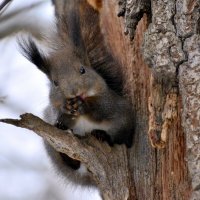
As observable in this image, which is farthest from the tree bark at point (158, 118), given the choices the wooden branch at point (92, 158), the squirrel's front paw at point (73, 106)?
the squirrel's front paw at point (73, 106)

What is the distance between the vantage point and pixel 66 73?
79.6 inches

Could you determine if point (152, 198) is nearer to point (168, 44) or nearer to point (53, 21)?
point (168, 44)

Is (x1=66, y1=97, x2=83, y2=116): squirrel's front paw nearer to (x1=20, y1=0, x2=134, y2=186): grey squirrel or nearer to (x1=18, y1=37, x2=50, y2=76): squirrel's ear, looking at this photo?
(x1=20, y1=0, x2=134, y2=186): grey squirrel

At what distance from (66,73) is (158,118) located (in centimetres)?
56

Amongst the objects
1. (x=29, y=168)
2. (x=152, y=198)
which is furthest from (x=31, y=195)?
(x=152, y=198)

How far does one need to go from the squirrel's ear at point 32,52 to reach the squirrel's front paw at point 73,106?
209 mm

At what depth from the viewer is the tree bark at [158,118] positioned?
1.49 metres

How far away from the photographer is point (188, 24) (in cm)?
150

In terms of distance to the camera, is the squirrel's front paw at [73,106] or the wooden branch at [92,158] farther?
the squirrel's front paw at [73,106]

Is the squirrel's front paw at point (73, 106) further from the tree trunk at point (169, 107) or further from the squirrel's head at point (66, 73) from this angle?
the tree trunk at point (169, 107)

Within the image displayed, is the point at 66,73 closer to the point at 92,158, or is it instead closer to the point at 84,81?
the point at 84,81

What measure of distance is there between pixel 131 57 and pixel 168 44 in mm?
423

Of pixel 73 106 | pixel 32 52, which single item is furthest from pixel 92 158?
pixel 32 52

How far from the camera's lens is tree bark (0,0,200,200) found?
1.49 metres
